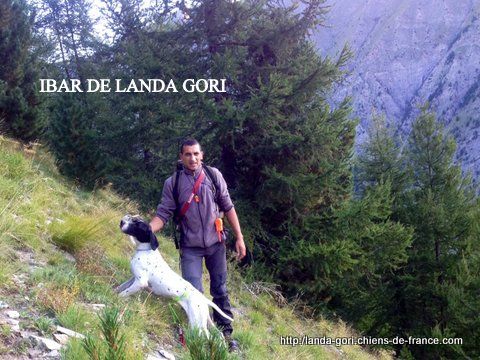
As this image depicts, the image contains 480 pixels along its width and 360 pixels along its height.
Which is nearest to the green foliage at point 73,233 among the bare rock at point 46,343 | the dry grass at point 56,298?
the dry grass at point 56,298

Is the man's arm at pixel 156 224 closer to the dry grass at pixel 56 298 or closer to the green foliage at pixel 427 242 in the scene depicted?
the dry grass at pixel 56 298

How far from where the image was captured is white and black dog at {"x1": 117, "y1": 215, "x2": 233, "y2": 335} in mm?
4301

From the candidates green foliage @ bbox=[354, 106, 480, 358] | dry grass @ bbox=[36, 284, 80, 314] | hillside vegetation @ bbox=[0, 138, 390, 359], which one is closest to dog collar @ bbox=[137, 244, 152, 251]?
hillside vegetation @ bbox=[0, 138, 390, 359]

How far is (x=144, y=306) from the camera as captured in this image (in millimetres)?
4398

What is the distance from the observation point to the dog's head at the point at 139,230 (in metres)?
4.45

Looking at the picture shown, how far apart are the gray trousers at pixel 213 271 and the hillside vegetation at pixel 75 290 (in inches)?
14.3

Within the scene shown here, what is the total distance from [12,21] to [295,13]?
26.7ft

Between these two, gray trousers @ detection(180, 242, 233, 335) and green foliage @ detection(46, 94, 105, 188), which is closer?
gray trousers @ detection(180, 242, 233, 335)

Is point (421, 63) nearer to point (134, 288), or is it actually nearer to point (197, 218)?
point (197, 218)

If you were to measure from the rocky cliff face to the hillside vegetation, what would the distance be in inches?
4282

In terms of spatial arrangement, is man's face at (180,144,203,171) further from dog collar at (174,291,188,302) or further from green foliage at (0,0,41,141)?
green foliage at (0,0,41,141)

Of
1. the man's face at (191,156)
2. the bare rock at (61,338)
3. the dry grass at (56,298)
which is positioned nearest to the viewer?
the bare rock at (61,338)

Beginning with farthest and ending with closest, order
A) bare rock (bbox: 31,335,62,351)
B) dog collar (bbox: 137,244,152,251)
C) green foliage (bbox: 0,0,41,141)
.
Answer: green foliage (bbox: 0,0,41,141), dog collar (bbox: 137,244,152,251), bare rock (bbox: 31,335,62,351)

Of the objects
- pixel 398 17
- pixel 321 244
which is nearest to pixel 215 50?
pixel 321 244
